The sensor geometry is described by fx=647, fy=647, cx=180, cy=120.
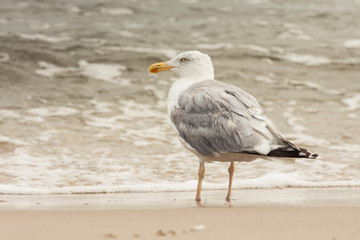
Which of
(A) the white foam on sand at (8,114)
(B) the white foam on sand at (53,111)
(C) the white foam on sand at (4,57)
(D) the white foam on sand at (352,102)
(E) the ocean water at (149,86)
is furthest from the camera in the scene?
(C) the white foam on sand at (4,57)

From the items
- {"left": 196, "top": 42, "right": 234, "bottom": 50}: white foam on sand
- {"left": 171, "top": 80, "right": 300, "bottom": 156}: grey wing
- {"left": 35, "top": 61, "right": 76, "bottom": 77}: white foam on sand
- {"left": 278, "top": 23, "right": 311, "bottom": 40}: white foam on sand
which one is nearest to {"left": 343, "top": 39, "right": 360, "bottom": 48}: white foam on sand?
{"left": 278, "top": 23, "right": 311, "bottom": 40}: white foam on sand

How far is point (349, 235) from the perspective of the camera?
11.7 ft

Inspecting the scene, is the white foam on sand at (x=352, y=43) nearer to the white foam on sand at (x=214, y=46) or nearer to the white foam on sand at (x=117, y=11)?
the white foam on sand at (x=214, y=46)

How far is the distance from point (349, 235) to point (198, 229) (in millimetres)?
849

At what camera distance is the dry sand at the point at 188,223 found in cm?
362

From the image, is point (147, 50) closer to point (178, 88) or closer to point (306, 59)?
point (306, 59)

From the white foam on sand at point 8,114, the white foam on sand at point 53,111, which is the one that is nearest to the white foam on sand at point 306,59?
the white foam on sand at point 53,111

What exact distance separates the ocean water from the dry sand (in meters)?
0.63

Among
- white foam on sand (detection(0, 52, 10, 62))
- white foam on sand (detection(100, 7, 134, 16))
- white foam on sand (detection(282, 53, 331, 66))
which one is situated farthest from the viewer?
white foam on sand (detection(100, 7, 134, 16))

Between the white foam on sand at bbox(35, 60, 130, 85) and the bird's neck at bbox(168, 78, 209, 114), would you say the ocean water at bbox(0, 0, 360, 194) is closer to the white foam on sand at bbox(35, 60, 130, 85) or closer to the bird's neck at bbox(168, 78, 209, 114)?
the white foam on sand at bbox(35, 60, 130, 85)

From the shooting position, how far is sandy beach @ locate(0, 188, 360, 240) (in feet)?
12.0

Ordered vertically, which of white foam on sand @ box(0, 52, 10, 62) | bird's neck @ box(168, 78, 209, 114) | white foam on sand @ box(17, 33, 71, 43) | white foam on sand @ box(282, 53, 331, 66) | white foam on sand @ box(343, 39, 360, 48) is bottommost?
white foam on sand @ box(0, 52, 10, 62)

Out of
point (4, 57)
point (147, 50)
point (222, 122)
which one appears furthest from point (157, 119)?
point (4, 57)

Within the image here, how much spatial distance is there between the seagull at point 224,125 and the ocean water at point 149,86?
271 millimetres
